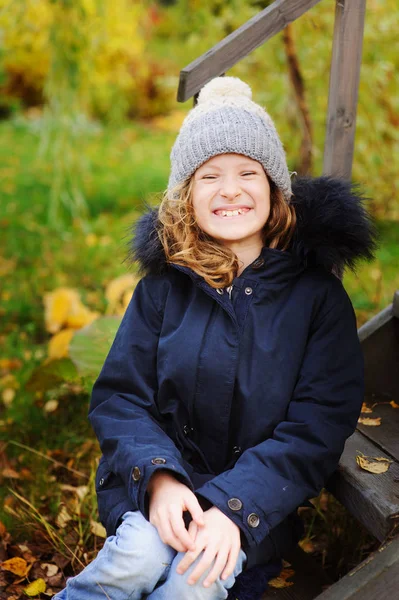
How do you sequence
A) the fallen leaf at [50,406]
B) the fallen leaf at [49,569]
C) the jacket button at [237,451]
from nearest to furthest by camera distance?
the jacket button at [237,451], the fallen leaf at [49,569], the fallen leaf at [50,406]

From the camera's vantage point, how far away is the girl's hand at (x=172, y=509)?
1744 mm

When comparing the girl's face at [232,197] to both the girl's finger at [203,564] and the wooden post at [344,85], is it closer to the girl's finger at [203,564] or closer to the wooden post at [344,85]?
the wooden post at [344,85]

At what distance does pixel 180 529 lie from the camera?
174 cm

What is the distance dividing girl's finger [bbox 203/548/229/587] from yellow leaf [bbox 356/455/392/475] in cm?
54

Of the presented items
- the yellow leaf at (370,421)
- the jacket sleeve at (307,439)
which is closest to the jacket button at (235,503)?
the jacket sleeve at (307,439)

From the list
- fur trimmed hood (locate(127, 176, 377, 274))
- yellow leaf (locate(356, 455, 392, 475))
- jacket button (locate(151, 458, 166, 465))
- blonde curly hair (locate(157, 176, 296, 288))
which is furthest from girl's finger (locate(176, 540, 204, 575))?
fur trimmed hood (locate(127, 176, 377, 274))

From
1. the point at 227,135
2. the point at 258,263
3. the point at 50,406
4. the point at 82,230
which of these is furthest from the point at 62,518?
the point at 82,230

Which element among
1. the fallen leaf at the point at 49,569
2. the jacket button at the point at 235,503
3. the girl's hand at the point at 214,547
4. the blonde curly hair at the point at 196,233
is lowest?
the fallen leaf at the point at 49,569

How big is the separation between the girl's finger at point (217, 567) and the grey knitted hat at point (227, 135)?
104 centimetres

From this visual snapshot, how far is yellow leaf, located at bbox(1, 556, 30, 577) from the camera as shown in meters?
2.36

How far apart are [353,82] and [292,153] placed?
288cm

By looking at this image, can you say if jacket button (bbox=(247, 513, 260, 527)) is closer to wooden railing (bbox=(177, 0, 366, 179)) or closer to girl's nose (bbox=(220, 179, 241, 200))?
girl's nose (bbox=(220, 179, 241, 200))

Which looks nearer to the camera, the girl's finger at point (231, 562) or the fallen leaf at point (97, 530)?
the girl's finger at point (231, 562)

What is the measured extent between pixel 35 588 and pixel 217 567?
0.86 meters
